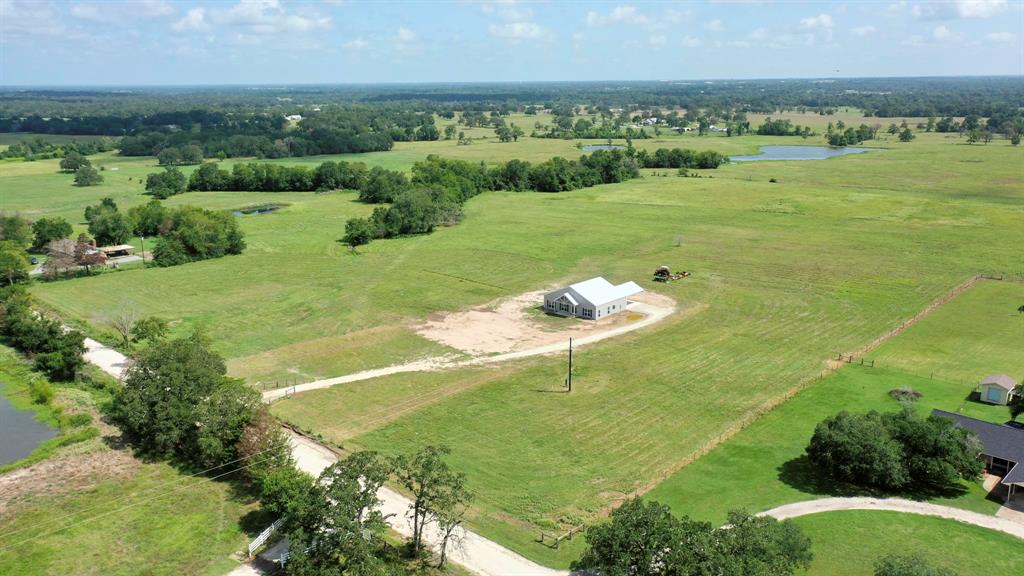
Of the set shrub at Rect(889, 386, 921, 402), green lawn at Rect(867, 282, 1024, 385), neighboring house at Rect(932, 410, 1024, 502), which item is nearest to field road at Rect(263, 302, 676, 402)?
green lawn at Rect(867, 282, 1024, 385)

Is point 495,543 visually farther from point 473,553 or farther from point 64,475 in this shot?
point 64,475

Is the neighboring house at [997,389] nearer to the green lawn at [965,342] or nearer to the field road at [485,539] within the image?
the green lawn at [965,342]

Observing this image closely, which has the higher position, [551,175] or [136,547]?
→ [551,175]

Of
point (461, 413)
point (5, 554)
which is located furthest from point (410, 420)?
point (5, 554)

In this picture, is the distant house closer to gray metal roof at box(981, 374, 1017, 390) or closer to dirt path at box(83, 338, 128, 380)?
dirt path at box(83, 338, 128, 380)

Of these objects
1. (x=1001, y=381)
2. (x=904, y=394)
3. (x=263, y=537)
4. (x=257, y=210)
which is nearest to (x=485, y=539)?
(x=263, y=537)

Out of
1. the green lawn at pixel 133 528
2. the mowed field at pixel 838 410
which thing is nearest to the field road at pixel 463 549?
the green lawn at pixel 133 528

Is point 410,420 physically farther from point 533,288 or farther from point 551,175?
point 551,175
